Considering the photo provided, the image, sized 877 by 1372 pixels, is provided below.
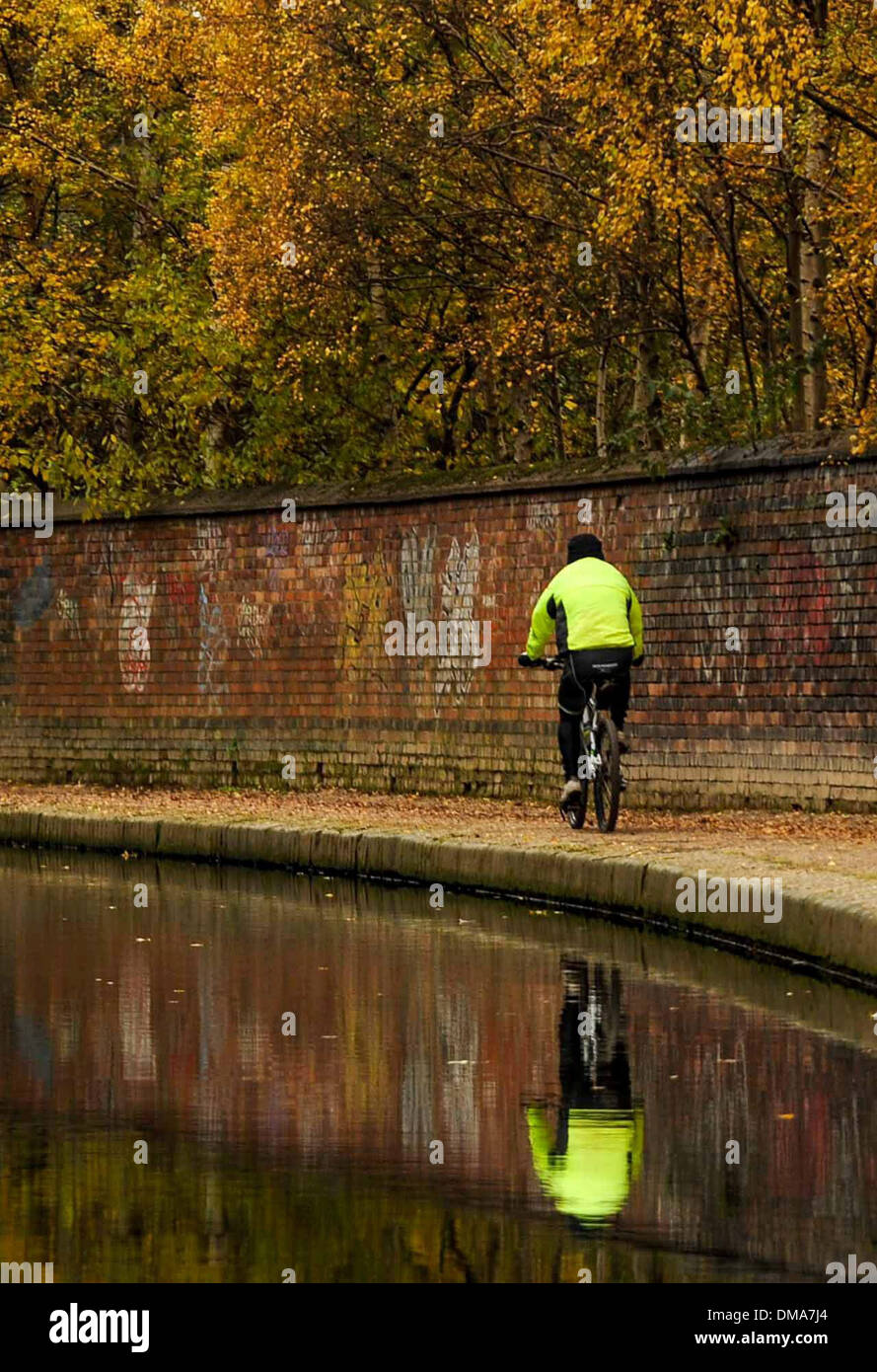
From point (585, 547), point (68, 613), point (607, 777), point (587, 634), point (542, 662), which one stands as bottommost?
point (607, 777)

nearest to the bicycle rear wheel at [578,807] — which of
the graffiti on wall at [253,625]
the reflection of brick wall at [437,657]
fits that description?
the reflection of brick wall at [437,657]

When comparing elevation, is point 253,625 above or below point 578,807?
above

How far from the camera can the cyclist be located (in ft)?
61.0

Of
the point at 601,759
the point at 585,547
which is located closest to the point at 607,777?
the point at 601,759

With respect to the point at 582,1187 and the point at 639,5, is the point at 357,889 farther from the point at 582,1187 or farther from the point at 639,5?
the point at 582,1187

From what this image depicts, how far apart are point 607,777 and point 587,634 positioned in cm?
96

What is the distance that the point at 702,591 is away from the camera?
72.2 ft

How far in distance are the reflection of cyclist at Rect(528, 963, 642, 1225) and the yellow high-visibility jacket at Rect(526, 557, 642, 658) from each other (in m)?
6.82

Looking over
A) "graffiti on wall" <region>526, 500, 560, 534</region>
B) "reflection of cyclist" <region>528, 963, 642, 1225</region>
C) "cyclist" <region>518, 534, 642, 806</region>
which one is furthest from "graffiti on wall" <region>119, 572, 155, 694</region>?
"reflection of cyclist" <region>528, 963, 642, 1225</region>

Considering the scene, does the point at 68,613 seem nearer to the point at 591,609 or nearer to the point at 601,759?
the point at 591,609

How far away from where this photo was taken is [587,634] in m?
18.6

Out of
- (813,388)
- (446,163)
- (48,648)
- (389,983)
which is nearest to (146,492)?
(48,648)
